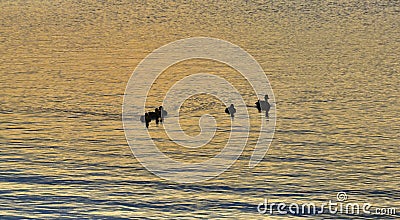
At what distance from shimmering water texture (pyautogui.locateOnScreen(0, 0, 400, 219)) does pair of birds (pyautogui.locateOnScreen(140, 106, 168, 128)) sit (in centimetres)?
26

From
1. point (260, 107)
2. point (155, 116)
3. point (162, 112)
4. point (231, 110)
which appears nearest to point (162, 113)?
point (162, 112)

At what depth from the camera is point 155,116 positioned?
23.2 metres

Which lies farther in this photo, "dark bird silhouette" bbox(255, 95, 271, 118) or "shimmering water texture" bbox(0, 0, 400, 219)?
"dark bird silhouette" bbox(255, 95, 271, 118)

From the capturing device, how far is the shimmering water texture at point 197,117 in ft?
53.1

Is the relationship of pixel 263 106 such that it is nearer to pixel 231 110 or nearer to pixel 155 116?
pixel 231 110

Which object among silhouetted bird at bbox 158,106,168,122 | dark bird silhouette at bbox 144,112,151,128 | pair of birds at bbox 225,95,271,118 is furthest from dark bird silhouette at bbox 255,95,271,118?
dark bird silhouette at bbox 144,112,151,128

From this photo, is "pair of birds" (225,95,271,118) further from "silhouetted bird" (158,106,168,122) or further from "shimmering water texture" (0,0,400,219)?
"silhouetted bird" (158,106,168,122)

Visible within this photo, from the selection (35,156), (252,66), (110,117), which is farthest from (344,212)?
(252,66)

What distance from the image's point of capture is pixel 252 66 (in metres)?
32.0

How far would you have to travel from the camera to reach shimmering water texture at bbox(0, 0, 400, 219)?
16.2 meters

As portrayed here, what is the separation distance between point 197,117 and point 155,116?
112cm

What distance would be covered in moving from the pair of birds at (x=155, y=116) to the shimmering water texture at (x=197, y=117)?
0.26m

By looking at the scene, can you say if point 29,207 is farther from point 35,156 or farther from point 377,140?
point 377,140

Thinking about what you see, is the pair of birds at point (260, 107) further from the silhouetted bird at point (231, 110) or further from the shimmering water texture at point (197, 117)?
the shimmering water texture at point (197, 117)
